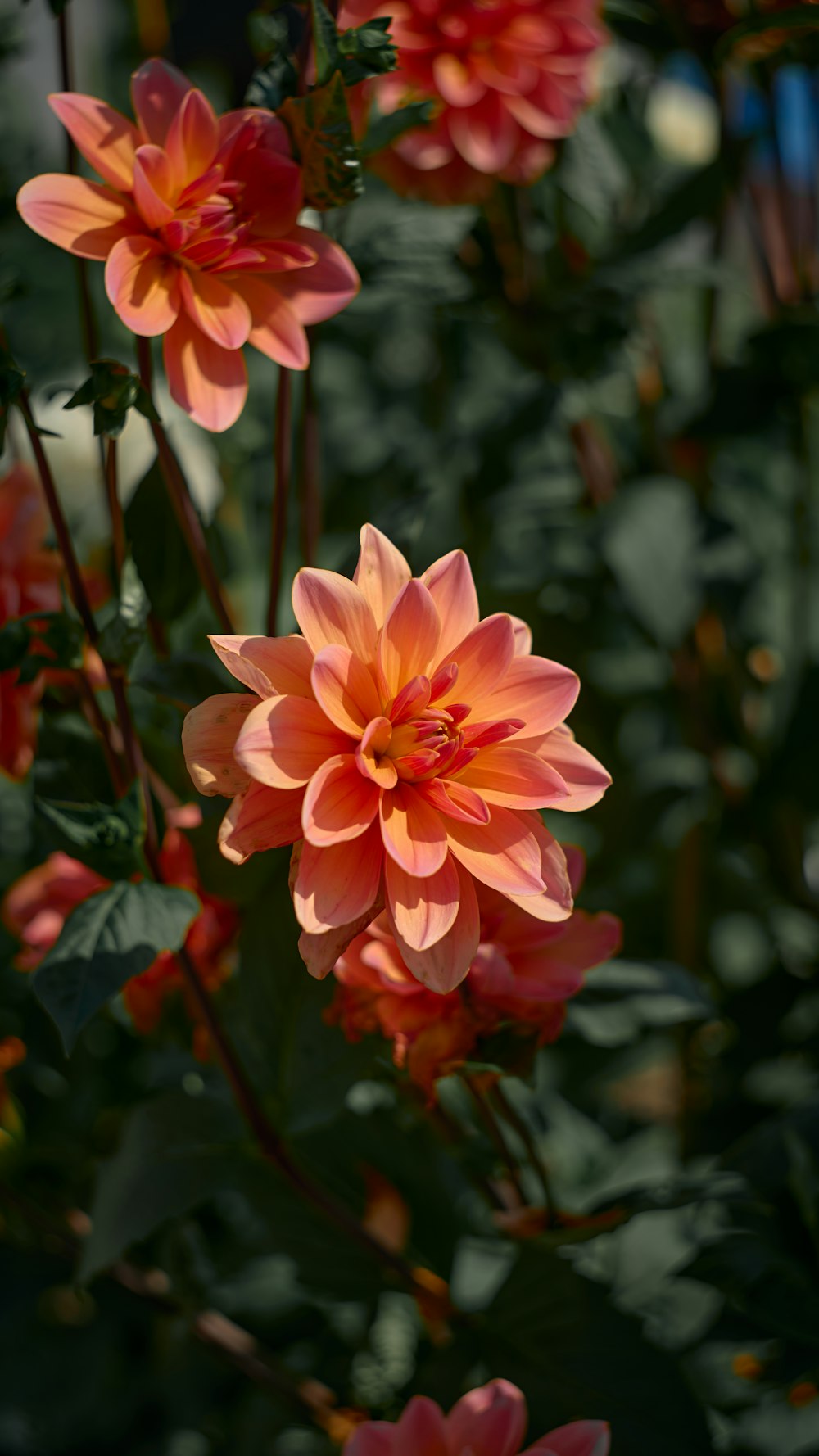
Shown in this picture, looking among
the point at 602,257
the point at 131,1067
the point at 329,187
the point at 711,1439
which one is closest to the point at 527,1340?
the point at 711,1439

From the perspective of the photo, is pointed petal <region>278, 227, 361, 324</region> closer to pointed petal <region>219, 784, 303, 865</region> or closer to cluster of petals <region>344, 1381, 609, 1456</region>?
pointed petal <region>219, 784, 303, 865</region>

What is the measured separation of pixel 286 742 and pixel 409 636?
5 cm

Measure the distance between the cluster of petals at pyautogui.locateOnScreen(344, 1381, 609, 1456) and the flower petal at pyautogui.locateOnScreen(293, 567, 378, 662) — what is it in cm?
23

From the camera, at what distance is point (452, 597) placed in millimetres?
328

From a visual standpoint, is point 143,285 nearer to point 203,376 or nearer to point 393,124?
point 203,376

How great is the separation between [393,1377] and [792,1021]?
12.7 inches

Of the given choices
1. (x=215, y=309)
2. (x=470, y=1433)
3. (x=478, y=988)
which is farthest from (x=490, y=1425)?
(x=215, y=309)

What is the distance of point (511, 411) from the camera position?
68cm

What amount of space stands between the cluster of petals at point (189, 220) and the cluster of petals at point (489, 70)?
0.20m

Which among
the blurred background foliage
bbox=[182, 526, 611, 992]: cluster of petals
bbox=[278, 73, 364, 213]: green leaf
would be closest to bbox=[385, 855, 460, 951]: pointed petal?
bbox=[182, 526, 611, 992]: cluster of petals

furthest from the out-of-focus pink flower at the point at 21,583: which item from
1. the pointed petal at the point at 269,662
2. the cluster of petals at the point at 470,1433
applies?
the cluster of petals at the point at 470,1433

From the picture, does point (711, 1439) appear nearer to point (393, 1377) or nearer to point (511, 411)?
point (393, 1377)

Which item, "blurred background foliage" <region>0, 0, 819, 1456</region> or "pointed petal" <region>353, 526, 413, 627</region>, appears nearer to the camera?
"pointed petal" <region>353, 526, 413, 627</region>

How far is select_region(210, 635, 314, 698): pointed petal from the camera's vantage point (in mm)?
296
